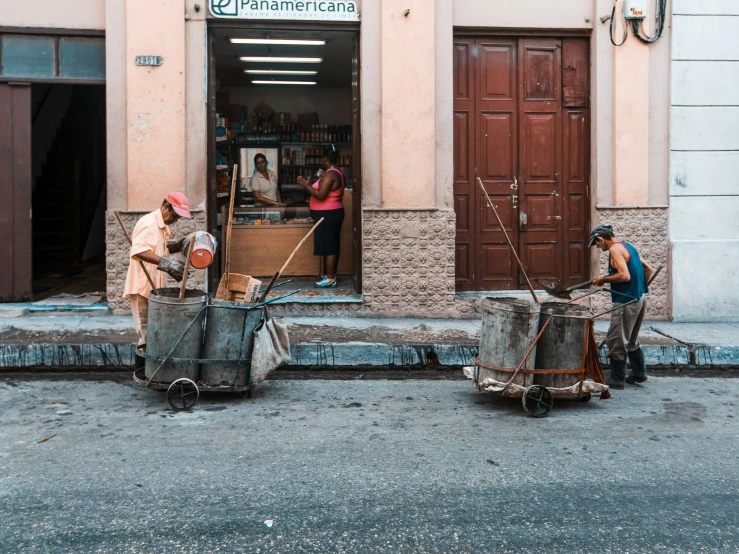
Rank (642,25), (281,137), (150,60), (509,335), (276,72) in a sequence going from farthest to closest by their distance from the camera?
(281,137)
(276,72)
(642,25)
(150,60)
(509,335)

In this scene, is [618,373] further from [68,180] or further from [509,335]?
[68,180]

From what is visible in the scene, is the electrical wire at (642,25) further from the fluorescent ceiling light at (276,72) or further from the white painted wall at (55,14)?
the white painted wall at (55,14)

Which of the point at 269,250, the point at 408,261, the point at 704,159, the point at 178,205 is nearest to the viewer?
Result: the point at 178,205

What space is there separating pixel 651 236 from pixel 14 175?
8116mm

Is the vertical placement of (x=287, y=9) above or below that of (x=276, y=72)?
below

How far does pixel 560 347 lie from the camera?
6773mm

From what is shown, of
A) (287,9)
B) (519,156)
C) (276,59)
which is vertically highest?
(276,59)

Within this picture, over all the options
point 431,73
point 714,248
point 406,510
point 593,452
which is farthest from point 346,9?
point 406,510

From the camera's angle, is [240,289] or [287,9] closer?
[240,289]

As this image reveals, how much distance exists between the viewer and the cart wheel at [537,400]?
6613mm

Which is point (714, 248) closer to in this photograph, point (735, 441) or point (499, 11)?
point (499, 11)

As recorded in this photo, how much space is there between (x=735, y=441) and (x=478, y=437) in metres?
1.78

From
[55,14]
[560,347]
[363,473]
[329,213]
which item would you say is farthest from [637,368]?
[55,14]

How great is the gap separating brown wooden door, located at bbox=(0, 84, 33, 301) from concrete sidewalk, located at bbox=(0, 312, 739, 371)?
0.96m
